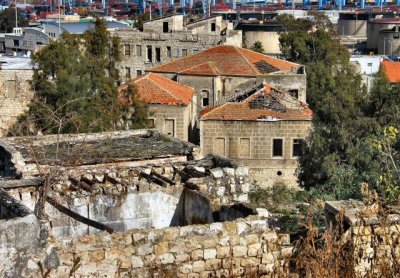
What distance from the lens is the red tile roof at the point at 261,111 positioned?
3225 cm

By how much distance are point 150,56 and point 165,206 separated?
4034 centimetres

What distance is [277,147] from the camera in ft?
107

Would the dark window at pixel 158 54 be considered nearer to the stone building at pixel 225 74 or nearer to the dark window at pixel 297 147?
the stone building at pixel 225 74

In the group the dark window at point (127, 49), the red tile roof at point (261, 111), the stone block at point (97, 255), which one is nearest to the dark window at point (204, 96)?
the red tile roof at point (261, 111)

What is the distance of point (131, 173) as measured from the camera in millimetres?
10898

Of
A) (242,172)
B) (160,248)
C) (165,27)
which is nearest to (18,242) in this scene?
(160,248)

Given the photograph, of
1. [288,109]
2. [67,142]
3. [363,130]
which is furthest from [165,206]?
[288,109]

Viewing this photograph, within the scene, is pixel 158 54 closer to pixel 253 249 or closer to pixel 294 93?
pixel 294 93

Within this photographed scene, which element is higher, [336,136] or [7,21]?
[7,21]

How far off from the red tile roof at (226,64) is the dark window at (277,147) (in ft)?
26.3

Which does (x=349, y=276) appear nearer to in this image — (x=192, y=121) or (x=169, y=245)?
(x=169, y=245)

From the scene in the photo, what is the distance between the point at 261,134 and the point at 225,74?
29.2 feet

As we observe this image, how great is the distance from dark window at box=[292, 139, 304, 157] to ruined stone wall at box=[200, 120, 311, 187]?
0.42 feet

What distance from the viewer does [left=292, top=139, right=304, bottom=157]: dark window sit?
32.2 meters
